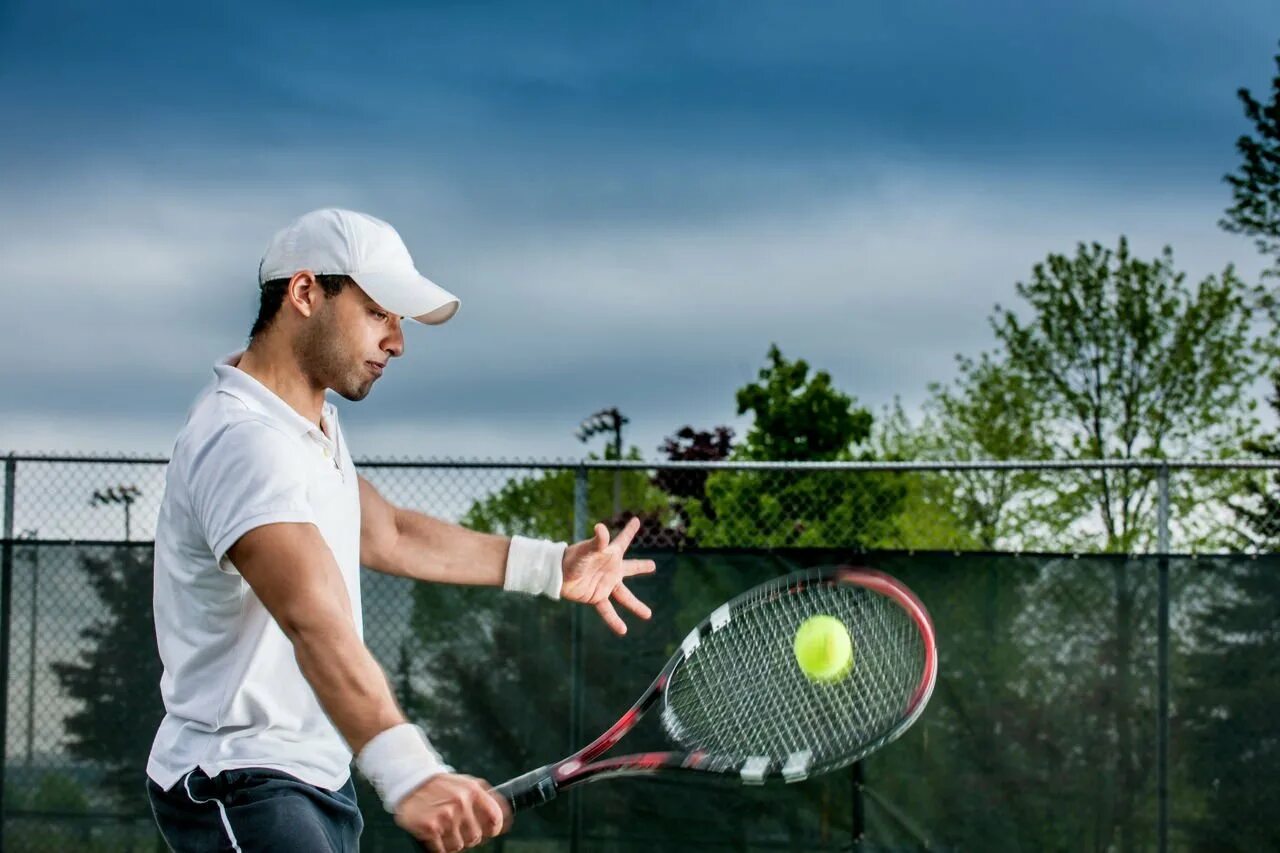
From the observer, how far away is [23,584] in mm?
6109

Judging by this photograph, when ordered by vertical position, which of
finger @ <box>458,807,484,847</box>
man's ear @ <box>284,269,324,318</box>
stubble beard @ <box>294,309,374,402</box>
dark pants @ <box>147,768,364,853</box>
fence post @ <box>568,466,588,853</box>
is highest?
man's ear @ <box>284,269,324,318</box>

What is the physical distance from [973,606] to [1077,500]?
15018mm

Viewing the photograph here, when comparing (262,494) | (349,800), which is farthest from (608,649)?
(262,494)

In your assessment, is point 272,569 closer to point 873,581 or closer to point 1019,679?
point 873,581

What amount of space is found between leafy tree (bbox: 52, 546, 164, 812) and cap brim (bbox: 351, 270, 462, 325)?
3861mm

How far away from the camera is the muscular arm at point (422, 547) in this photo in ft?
9.71

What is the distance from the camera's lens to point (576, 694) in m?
5.97

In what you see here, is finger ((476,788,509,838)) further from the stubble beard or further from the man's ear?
the man's ear

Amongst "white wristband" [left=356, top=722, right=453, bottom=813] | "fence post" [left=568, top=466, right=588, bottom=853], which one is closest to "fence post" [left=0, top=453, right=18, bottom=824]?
"fence post" [left=568, top=466, right=588, bottom=853]

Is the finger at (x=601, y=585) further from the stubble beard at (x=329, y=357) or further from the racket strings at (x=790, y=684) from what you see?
the stubble beard at (x=329, y=357)

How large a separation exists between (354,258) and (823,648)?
5.92 ft

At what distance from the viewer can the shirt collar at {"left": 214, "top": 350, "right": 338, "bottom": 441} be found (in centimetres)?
241

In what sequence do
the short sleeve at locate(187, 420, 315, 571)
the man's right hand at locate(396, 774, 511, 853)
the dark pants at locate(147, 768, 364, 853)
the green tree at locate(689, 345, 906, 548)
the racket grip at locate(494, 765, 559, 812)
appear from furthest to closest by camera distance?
the green tree at locate(689, 345, 906, 548) < the racket grip at locate(494, 765, 559, 812) < the dark pants at locate(147, 768, 364, 853) < the short sleeve at locate(187, 420, 315, 571) < the man's right hand at locate(396, 774, 511, 853)

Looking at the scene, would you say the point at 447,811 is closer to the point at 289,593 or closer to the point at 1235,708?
the point at 289,593
